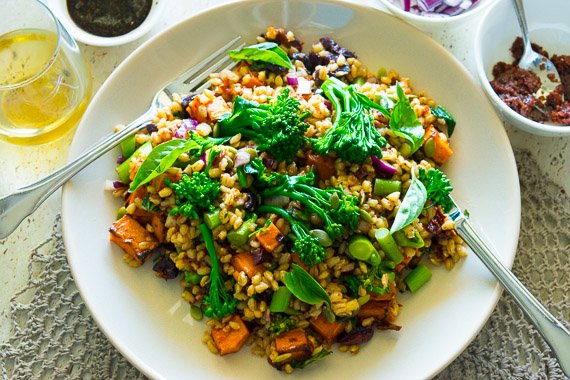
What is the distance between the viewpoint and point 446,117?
3654 millimetres

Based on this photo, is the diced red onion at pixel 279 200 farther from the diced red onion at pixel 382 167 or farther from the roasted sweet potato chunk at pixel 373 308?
the roasted sweet potato chunk at pixel 373 308

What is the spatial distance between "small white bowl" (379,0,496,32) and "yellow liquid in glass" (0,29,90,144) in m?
1.60

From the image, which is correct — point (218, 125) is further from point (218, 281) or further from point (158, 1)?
point (158, 1)

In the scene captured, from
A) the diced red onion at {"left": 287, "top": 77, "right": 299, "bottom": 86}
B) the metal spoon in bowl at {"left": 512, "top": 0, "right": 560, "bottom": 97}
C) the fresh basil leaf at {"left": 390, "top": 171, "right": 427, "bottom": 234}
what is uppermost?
the diced red onion at {"left": 287, "top": 77, "right": 299, "bottom": 86}

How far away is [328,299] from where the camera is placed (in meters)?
3.21

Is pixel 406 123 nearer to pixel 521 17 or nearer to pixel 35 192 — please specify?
pixel 521 17

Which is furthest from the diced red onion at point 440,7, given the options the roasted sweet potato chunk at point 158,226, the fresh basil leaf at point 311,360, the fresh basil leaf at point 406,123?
the fresh basil leaf at point 311,360

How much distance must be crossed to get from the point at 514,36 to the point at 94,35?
220 cm

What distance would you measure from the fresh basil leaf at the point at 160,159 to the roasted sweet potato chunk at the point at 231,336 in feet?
2.36

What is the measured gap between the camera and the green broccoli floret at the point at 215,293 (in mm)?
3307

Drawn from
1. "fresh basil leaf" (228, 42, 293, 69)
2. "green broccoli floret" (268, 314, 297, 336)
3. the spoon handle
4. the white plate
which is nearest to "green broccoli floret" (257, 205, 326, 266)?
"green broccoli floret" (268, 314, 297, 336)

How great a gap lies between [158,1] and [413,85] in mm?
1409

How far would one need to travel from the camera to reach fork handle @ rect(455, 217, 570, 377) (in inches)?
127

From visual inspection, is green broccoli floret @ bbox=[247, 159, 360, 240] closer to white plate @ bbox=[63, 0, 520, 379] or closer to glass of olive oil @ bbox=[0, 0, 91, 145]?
white plate @ bbox=[63, 0, 520, 379]
